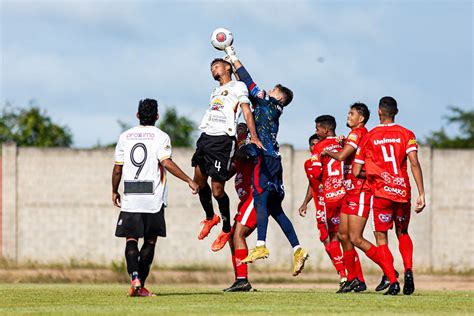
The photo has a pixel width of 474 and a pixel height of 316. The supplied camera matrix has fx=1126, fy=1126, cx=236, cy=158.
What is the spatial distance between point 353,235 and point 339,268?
1.75 metres

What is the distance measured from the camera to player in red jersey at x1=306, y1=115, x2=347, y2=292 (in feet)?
52.7

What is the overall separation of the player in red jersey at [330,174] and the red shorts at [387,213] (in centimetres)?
131

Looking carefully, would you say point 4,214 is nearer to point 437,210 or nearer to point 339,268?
point 437,210

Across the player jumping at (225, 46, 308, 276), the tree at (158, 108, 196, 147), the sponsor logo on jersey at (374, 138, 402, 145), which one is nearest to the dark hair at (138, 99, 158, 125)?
the player jumping at (225, 46, 308, 276)

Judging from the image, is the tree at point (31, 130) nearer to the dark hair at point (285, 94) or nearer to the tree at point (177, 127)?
the tree at point (177, 127)

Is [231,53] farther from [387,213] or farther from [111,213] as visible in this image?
[111,213]

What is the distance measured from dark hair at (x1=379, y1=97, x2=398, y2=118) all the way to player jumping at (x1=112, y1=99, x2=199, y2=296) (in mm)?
2722

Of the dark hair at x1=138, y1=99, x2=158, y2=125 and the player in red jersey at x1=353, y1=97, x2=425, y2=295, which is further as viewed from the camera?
the player in red jersey at x1=353, y1=97, x2=425, y2=295

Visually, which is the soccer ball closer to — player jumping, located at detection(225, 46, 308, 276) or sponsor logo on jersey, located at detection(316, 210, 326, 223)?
player jumping, located at detection(225, 46, 308, 276)

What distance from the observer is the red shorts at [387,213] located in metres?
14.6

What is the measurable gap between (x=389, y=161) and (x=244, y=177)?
2317 mm

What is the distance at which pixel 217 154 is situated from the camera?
15.2m

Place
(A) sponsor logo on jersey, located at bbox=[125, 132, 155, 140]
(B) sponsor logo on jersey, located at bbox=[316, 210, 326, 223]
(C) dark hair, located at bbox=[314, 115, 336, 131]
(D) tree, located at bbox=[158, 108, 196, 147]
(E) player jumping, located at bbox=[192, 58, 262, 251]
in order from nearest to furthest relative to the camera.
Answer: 1. (A) sponsor logo on jersey, located at bbox=[125, 132, 155, 140]
2. (E) player jumping, located at bbox=[192, 58, 262, 251]
3. (C) dark hair, located at bbox=[314, 115, 336, 131]
4. (B) sponsor logo on jersey, located at bbox=[316, 210, 326, 223]
5. (D) tree, located at bbox=[158, 108, 196, 147]

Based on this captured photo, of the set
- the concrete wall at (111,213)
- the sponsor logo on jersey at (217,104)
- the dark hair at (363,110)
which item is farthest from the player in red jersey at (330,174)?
the concrete wall at (111,213)
